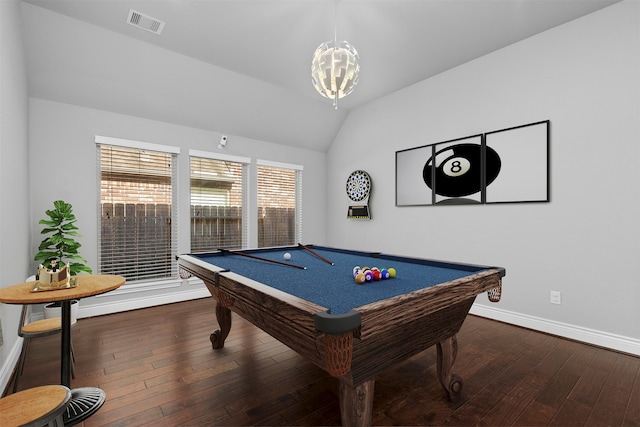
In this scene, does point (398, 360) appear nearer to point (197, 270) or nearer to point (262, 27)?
point (197, 270)

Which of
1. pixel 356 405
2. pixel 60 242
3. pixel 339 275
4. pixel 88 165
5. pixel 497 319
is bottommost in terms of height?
pixel 497 319

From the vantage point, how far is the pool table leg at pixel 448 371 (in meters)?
1.75

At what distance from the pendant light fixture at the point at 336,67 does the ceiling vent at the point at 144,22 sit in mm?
1805

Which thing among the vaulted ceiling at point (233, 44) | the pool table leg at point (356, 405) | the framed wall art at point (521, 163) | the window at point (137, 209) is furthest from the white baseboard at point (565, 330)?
the window at point (137, 209)

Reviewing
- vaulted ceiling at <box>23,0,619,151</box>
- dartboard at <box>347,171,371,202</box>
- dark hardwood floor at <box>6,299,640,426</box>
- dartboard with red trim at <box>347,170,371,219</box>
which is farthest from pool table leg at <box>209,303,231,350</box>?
dartboard at <box>347,171,371,202</box>

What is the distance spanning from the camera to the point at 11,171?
2.18m

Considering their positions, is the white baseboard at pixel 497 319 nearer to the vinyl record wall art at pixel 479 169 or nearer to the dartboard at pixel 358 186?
the vinyl record wall art at pixel 479 169

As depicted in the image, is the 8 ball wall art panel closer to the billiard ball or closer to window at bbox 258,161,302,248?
Answer: the billiard ball

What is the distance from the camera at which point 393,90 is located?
4.34 metres

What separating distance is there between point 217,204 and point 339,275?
125 inches

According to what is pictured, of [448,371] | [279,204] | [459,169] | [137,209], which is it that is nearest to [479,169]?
[459,169]

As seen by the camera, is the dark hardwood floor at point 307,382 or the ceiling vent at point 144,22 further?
the ceiling vent at point 144,22

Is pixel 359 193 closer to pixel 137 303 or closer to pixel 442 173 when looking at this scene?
pixel 442 173

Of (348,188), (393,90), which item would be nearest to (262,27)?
(393,90)
